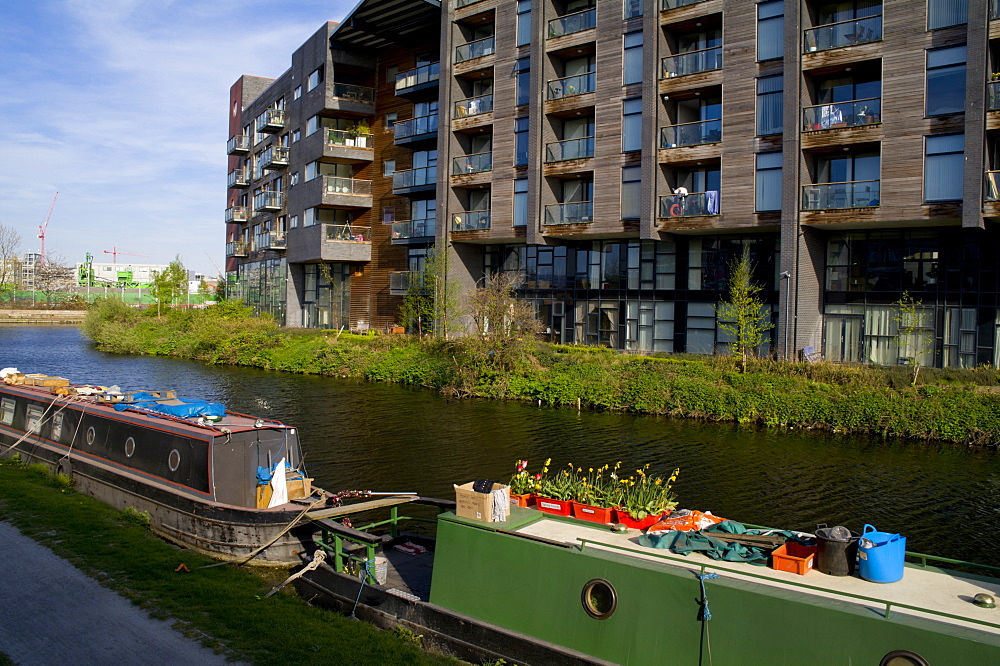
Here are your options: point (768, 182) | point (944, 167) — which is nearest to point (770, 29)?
point (768, 182)

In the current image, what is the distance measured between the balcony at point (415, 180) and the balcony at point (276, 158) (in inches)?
640

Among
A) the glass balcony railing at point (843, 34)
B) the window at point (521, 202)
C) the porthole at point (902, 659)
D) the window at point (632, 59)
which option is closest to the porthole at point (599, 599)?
the porthole at point (902, 659)

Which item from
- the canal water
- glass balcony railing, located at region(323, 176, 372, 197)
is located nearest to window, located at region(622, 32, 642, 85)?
the canal water

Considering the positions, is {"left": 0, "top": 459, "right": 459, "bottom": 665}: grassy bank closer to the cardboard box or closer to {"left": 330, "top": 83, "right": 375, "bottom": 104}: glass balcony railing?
the cardboard box

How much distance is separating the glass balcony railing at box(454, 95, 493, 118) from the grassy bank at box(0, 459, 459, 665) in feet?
102

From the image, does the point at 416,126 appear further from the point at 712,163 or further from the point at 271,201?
the point at 271,201

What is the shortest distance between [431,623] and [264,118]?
2404 inches

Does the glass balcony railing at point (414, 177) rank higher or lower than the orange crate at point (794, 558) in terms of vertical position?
higher

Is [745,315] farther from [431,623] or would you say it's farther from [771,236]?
[431,623]

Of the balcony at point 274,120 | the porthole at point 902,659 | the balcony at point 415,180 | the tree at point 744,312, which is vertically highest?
the balcony at point 274,120

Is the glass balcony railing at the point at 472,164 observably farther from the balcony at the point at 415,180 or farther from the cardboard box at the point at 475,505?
the cardboard box at the point at 475,505

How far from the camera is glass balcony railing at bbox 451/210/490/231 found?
1647 inches

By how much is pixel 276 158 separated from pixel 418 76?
18730 mm

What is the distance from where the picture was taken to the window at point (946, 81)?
89.9ft
